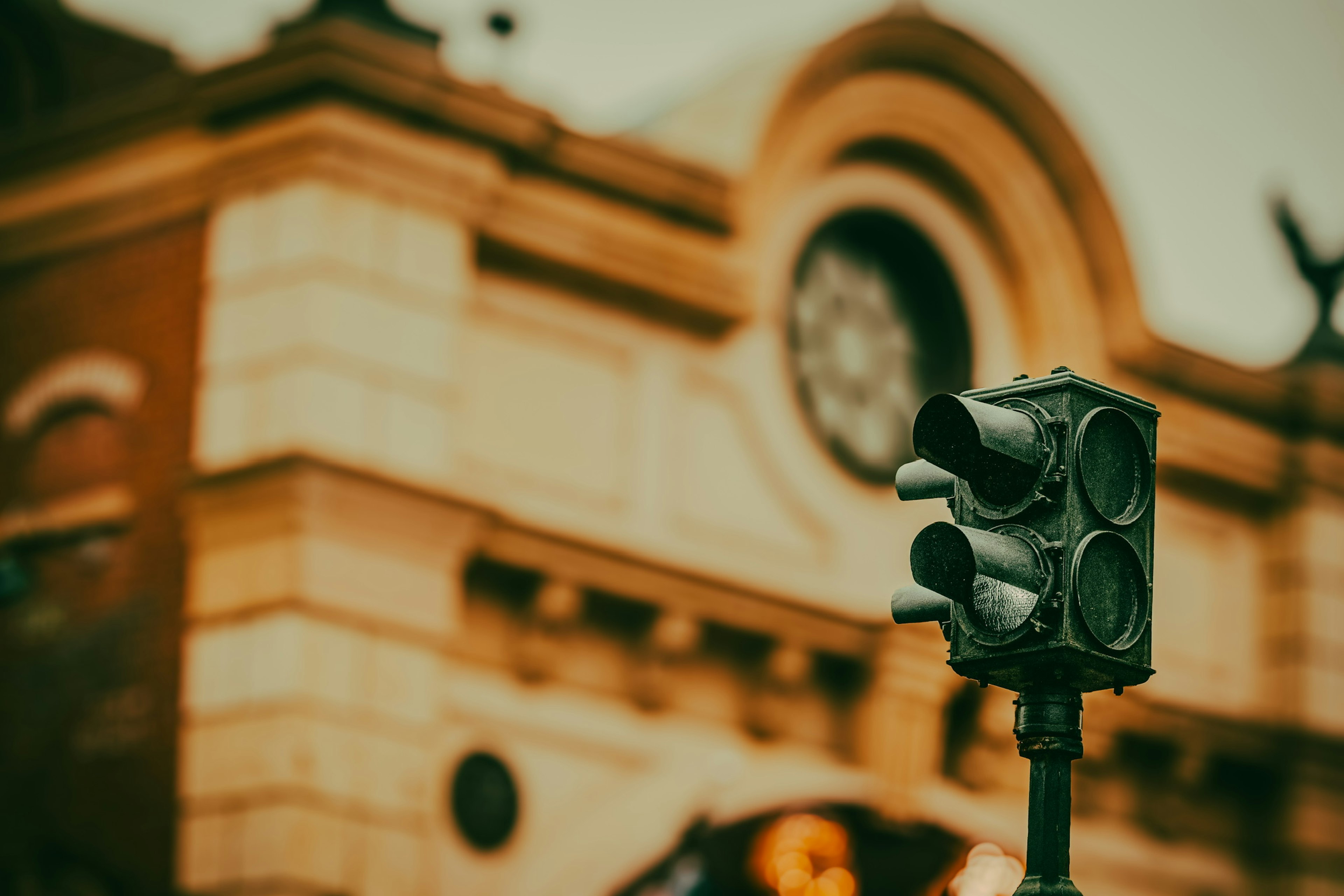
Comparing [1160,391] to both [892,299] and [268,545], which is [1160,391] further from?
[268,545]

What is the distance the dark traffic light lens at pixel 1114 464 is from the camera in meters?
4.95

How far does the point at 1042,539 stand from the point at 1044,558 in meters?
0.06

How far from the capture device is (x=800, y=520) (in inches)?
623

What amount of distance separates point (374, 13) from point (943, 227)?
17.0 ft

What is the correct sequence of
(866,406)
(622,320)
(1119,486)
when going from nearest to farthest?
(1119,486) → (622,320) → (866,406)

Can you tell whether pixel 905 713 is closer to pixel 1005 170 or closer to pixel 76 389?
pixel 1005 170

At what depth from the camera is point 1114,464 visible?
504 centimetres

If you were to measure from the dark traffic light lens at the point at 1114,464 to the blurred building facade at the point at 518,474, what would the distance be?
833 centimetres

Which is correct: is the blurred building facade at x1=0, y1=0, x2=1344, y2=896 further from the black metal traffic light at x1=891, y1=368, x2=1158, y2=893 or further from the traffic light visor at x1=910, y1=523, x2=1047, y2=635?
the traffic light visor at x1=910, y1=523, x2=1047, y2=635

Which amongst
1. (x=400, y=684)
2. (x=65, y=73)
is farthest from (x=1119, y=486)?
(x=65, y=73)

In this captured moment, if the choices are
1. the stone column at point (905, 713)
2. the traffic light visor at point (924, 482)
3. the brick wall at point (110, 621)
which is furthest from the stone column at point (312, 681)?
the traffic light visor at point (924, 482)

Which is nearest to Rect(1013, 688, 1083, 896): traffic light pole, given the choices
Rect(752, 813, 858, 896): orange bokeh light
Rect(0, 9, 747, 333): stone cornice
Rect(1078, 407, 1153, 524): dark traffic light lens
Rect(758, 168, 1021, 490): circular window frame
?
Rect(1078, 407, 1153, 524): dark traffic light lens

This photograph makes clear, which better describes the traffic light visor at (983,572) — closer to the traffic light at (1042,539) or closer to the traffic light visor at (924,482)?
the traffic light at (1042,539)

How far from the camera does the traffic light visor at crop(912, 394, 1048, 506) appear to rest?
16.1ft
